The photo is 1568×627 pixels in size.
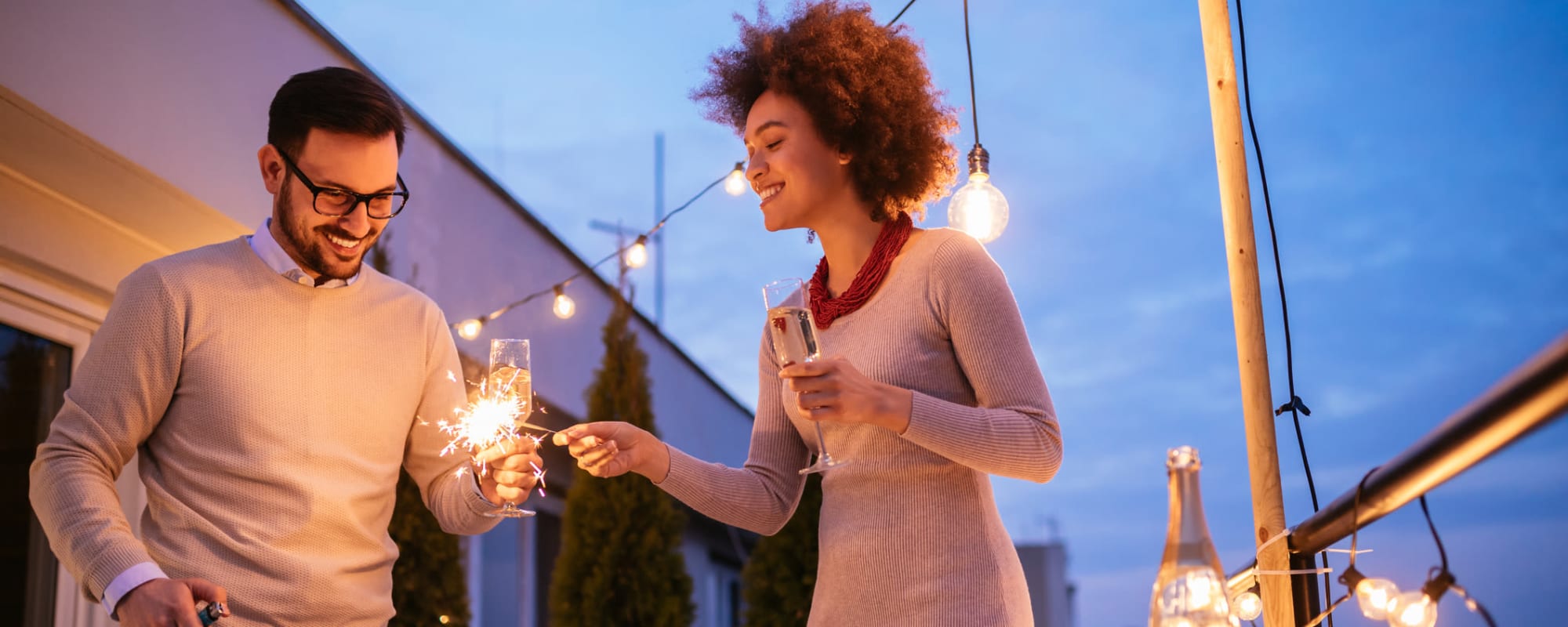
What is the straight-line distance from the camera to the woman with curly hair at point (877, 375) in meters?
1.96

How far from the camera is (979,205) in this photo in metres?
3.27

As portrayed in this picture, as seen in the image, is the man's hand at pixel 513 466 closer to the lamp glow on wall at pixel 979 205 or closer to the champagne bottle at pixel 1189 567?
the champagne bottle at pixel 1189 567

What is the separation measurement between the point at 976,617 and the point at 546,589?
663 centimetres

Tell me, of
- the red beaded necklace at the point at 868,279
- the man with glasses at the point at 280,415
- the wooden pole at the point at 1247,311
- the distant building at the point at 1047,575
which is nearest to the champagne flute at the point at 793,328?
the red beaded necklace at the point at 868,279

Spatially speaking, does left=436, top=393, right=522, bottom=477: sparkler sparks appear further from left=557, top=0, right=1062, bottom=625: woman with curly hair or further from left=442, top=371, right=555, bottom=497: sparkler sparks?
left=557, top=0, right=1062, bottom=625: woman with curly hair

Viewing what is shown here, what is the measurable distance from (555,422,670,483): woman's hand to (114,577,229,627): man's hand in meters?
0.62

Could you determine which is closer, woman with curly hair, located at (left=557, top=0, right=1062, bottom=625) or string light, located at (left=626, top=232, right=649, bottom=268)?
woman with curly hair, located at (left=557, top=0, right=1062, bottom=625)

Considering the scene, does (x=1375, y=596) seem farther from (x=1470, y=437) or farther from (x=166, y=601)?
(x=166, y=601)

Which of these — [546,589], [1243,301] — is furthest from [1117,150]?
[1243,301]

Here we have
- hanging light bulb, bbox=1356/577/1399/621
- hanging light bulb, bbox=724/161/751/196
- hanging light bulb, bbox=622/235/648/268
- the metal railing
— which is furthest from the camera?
hanging light bulb, bbox=622/235/648/268

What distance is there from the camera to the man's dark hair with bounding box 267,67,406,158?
2326mm

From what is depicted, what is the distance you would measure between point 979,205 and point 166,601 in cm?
220

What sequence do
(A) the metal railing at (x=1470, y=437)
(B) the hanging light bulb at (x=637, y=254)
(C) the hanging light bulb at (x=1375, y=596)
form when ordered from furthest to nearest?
(B) the hanging light bulb at (x=637, y=254), (C) the hanging light bulb at (x=1375, y=596), (A) the metal railing at (x=1470, y=437)

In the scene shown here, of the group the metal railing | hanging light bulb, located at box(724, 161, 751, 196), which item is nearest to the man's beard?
the metal railing
